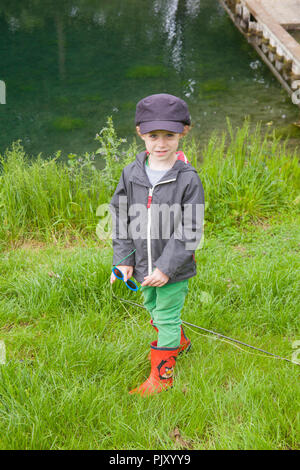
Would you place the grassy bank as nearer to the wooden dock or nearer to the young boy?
the young boy

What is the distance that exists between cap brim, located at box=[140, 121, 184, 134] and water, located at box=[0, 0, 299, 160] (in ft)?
15.8

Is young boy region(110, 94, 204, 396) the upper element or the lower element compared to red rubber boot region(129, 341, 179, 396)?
upper

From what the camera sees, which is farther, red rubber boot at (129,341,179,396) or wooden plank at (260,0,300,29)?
wooden plank at (260,0,300,29)

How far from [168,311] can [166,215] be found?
49cm

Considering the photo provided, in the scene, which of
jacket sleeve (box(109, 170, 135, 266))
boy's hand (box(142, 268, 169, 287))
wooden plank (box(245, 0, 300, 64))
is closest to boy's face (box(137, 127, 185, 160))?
jacket sleeve (box(109, 170, 135, 266))

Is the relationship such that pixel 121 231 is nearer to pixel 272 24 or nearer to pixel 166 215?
pixel 166 215

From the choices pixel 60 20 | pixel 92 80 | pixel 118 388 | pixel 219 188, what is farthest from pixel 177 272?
pixel 60 20

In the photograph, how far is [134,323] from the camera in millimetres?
2795

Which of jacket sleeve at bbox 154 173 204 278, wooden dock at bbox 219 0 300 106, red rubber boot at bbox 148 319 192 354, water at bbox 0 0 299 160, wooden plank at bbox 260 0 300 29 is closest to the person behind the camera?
jacket sleeve at bbox 154 173 204 278

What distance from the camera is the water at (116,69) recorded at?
24.5 ft

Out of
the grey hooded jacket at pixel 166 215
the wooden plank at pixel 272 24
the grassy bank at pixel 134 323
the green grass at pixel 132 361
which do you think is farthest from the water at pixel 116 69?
the grey hooded jacket at pixel 166 215

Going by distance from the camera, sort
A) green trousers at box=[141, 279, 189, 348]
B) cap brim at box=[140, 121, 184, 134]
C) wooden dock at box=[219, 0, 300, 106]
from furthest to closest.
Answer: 1. wooden dock at box=[219, 0, 300, 106]
2. green trousers at box=[141, 279, 189, 348]
3. cap brim at box=[140, 121, 184, 134]

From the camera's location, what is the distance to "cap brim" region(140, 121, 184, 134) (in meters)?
1.96

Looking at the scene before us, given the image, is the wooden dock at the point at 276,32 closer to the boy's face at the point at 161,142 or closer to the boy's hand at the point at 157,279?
the boy's face at the point at 161,142
